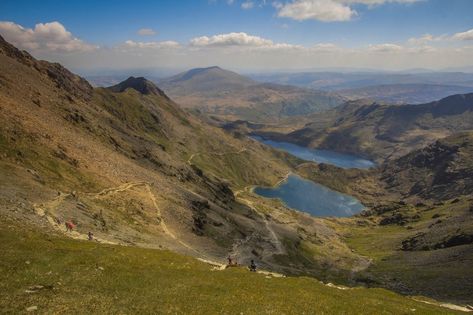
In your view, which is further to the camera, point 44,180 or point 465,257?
point 465,257

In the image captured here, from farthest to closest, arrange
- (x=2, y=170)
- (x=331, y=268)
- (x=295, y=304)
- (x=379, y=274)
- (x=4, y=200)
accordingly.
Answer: (x=331, y=268), (x=379, y=274), (x=2, y=170), (x=4, y=200), (x=295, y=304)

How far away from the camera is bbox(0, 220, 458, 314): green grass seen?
3519 centimetres

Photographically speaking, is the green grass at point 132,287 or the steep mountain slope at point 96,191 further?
the steep mountain slope at point 96,191

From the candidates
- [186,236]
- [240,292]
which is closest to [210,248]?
[186,236]

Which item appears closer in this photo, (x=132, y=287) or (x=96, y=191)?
(x=132, y=287)

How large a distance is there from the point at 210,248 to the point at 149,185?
1322 inches

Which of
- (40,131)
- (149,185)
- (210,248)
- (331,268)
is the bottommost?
(331,268)

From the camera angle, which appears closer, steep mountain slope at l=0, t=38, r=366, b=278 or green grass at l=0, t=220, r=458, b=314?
green grass at l=0, t=220, r=458, b=314

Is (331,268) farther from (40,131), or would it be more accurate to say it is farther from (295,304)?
(295,304)

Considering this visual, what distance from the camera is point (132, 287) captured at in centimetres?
4088

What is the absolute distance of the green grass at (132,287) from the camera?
35188 mm

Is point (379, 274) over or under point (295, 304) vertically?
under

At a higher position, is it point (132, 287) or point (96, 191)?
point (132, 287)

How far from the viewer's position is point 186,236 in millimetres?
123562
